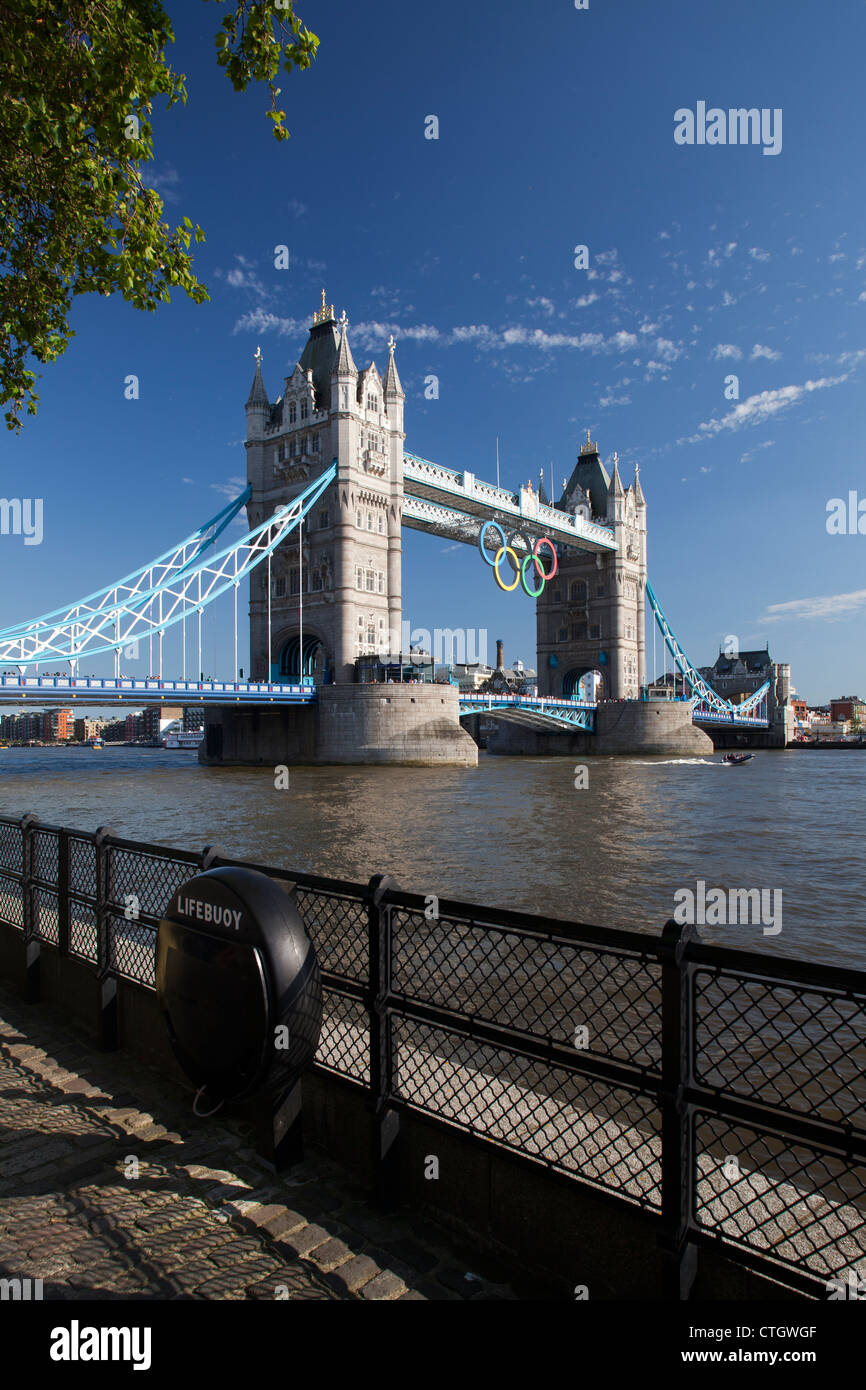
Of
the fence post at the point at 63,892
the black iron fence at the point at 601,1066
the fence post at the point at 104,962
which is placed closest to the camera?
the black iron fence at the point at 601,1066

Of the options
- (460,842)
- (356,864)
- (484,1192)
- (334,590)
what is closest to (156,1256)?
(484,1192)

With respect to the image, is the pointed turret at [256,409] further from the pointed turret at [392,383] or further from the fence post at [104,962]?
the fence post at [104,962]

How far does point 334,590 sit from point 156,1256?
172ft

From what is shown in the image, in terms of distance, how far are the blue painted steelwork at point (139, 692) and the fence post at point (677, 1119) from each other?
40479 mm

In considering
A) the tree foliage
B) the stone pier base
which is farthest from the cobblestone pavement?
the stone pier base

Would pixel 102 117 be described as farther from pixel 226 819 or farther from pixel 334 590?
pixel 334 590

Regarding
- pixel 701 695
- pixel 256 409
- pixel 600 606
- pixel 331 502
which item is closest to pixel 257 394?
pixel 256 409

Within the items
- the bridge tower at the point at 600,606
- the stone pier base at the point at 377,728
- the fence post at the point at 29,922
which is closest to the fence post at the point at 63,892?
the fence post at the point at 29,922

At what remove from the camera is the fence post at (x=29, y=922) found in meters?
5.92

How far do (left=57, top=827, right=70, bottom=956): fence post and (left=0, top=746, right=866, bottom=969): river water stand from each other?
6764 mm

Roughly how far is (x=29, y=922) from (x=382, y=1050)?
3.77 metres

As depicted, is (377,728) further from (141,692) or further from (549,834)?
(549,834)

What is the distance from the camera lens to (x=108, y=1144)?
3820 millimetres

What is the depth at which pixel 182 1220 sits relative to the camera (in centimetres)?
320
